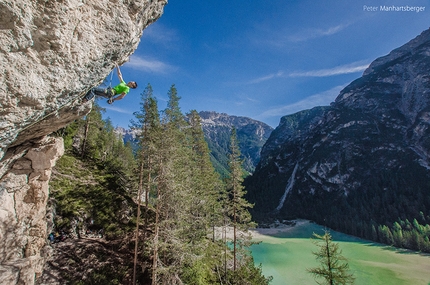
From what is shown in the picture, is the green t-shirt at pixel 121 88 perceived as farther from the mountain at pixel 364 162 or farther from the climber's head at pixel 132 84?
the mountain at pixel 364 162

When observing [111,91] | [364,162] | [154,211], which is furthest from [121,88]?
[364,162]

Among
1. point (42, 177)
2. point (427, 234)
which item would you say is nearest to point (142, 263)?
point (42, 177)

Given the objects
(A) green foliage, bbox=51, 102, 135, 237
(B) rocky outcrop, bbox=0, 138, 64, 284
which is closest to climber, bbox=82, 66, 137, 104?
(B) rocky outcrop, bbox=0, 138, 64, 284

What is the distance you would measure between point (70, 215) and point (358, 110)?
15644cm

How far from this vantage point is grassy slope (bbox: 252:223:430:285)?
110 ft

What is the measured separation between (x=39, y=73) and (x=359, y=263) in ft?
193

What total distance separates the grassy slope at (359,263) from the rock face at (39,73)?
1275 inches

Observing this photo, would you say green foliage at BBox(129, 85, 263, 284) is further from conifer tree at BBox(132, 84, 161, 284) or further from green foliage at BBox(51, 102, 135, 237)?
green foliage at BBox(51, 102, 135, 237)

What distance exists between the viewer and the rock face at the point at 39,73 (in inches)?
169

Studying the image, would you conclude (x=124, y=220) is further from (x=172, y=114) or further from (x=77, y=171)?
(x=172, y=114)

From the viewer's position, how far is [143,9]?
687 centimetres

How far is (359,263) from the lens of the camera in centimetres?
4381

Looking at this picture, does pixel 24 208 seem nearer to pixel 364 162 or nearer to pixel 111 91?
pixel 111 91

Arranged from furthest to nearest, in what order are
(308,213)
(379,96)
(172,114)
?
(379,96) < (308,213) < (172,114)
